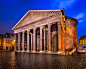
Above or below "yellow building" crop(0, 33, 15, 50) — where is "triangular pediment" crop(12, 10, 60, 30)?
above

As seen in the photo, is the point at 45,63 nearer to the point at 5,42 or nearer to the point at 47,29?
the point at 47,29

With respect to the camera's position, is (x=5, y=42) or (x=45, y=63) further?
(x=5, y=42)

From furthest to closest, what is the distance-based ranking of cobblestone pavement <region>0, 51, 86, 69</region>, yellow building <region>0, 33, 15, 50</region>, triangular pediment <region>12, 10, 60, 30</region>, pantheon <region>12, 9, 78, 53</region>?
1. yellow building <region>0, 33, 15, 50</region>
2. triangular pediment <region>12, 10, 60, 30</region>
3. pantheon <region>12, 9, 78, 53</region>
4. cobblestone pavement <region>0, 51, 86, 69</region>

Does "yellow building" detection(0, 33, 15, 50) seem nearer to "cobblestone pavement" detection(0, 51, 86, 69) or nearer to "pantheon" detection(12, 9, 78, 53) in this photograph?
"pantheon" detection(12, 9, 78, 53)

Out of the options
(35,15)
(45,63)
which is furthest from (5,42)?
(45,63)

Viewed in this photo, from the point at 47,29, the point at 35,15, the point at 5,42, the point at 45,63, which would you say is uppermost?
the point at 35,15

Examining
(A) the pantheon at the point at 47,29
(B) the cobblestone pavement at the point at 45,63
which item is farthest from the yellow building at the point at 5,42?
(B) the cobblestone pavement at the point at 45,63

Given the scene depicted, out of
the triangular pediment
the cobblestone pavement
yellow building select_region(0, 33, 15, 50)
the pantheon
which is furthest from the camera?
yellow building select_region(0, 33, 15, 50)

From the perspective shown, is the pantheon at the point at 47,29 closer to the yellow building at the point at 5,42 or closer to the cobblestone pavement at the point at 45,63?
the cobblestone pavement at the point at 45,63

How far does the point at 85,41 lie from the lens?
7556 centimetres

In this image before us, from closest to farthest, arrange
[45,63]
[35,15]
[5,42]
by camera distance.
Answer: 1. [45,63]
2. [35,15]
3. [5,42]

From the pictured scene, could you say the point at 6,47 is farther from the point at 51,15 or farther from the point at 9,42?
the point at 51,15

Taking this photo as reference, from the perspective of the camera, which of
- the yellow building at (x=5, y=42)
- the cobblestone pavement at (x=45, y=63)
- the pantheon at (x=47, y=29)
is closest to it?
the cobblestone pavement at (x=45, y=63)

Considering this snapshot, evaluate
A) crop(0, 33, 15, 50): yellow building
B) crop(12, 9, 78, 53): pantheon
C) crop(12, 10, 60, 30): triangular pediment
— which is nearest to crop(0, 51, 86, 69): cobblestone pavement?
crop(12, 9, 78, 53): pantheon
